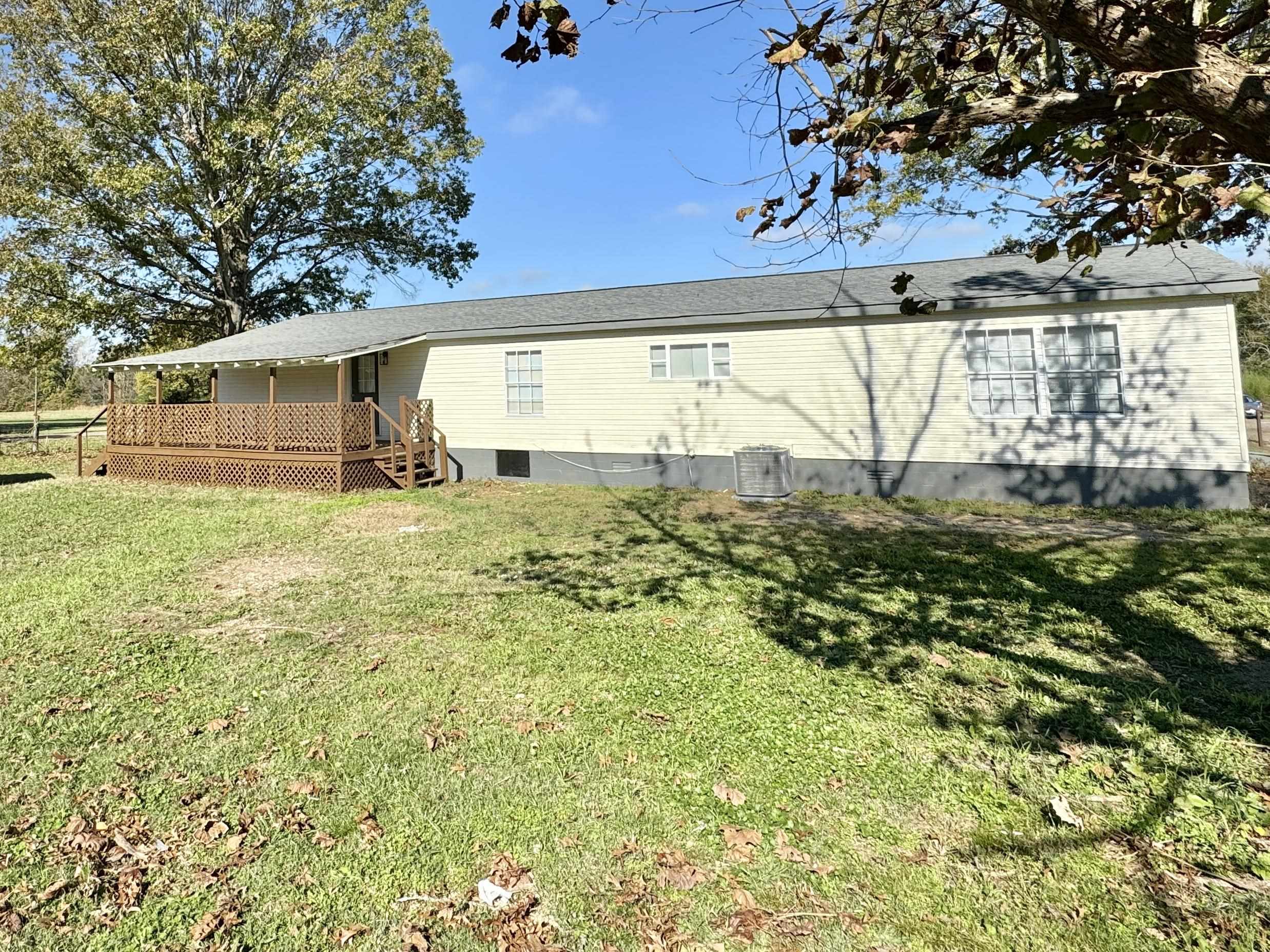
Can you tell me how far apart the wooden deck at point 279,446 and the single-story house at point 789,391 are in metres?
0.05

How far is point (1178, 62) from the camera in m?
2.00

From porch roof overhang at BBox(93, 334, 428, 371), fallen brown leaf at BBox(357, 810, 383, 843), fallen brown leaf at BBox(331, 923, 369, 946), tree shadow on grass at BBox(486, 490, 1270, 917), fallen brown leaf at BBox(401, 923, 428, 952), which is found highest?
porch roof overhang at BBox(93, 334, 428, 371)

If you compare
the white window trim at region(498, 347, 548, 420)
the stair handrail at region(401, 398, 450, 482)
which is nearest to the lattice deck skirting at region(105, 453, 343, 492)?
the stair handrail at region(401, 398, 450, 482)

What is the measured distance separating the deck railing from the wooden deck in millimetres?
19

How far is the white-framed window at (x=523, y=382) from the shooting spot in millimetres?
13625

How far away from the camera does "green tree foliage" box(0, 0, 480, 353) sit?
1839 cm

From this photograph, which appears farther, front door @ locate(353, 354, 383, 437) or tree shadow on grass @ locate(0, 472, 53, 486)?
front door @ locate(353, 354, 383, 437)

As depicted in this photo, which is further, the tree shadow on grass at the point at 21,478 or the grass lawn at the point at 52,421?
the grass lawn at the point at 52,421

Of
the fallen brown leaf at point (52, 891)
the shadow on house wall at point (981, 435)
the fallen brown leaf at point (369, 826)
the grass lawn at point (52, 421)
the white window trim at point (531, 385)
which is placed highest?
the grass lawn at point (52, 421)

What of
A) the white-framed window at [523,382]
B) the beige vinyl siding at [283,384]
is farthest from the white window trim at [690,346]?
the beige vinyl siding at [283,384]

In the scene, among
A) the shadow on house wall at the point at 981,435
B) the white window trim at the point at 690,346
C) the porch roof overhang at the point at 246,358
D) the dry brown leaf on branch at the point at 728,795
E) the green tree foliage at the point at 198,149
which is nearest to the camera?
the dry brown leaf on branch at the point at 728,795

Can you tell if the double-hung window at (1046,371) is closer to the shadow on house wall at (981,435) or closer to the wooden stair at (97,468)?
the shadow on house wall at (981,435)

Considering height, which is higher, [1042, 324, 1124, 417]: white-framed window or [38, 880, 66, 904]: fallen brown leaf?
[1042, 324, 1124, 417]: white-framed window

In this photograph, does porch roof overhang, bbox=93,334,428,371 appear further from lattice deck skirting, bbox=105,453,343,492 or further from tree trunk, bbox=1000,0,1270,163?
tree trunk, bbox=1000,0,1270,163
